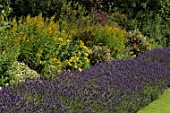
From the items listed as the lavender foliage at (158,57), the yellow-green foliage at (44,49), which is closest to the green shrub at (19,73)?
the yellow-green foliage at (44,49)

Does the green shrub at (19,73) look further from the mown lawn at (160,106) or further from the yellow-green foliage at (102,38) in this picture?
the yellow-green foliage at (102,38)

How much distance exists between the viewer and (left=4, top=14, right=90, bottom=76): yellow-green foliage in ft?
26.4

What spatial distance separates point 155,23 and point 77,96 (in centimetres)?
1259

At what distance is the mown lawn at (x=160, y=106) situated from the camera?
827cm

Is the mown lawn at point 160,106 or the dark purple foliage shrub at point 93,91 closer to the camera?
the dark purple foliage shrub at point 93,91

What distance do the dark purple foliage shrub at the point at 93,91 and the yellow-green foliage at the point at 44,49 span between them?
2.03 feet

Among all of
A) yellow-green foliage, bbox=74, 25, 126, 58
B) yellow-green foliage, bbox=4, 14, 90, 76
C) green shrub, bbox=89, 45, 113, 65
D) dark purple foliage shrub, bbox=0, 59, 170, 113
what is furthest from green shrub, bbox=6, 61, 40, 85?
yellow-green foliage, bbox=74, 25, 126, 58

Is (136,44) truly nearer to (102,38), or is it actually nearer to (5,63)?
(102,38)

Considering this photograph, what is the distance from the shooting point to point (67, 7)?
12969 mm

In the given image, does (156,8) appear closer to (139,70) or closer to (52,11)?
(52,11)

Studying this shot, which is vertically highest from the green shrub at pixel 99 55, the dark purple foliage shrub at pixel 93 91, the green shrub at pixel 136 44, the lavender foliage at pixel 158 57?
the dark purple foliage shrub at pixel 93 91

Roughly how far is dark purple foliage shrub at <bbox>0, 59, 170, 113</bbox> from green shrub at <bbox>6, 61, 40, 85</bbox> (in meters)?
0.53

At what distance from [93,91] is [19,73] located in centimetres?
151

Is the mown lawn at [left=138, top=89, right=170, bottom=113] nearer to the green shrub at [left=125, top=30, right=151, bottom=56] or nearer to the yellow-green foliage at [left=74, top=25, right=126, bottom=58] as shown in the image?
the yellow-green foliage at [left=74, top=25, right=126, bottom=58]
